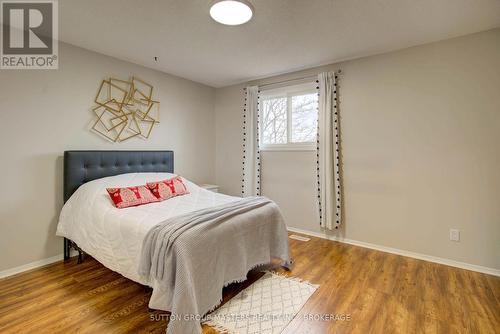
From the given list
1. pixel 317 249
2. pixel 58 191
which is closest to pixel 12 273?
pixel 58 191

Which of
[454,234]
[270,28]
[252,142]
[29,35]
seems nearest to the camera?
[270,28]

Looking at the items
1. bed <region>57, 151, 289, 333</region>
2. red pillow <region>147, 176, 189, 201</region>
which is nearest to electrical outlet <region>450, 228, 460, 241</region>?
bed <region>57, 151, 289, 333</region>

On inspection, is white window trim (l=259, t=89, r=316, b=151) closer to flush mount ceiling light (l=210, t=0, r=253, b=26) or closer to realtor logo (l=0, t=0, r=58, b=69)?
flush mount ceiling light (l=210, t=0, r=253, b=26)

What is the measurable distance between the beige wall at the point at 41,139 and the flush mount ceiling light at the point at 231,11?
179 cm

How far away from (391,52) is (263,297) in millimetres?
3017

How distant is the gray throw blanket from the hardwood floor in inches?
9.4

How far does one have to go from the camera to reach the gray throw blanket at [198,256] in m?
1.55

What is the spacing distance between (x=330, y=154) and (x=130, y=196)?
8.00 ft

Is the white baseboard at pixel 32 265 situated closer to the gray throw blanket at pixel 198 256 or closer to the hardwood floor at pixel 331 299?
the hardwood floor at pixel 331 299

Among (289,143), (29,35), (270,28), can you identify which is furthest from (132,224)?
(289,143)

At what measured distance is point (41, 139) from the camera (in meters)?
2.55

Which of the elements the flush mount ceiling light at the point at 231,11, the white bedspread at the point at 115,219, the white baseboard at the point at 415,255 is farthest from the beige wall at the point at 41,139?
the white baseboard at the point at 415,255

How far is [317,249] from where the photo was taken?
10.1 feet

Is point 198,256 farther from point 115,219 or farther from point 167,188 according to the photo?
point 167,188
